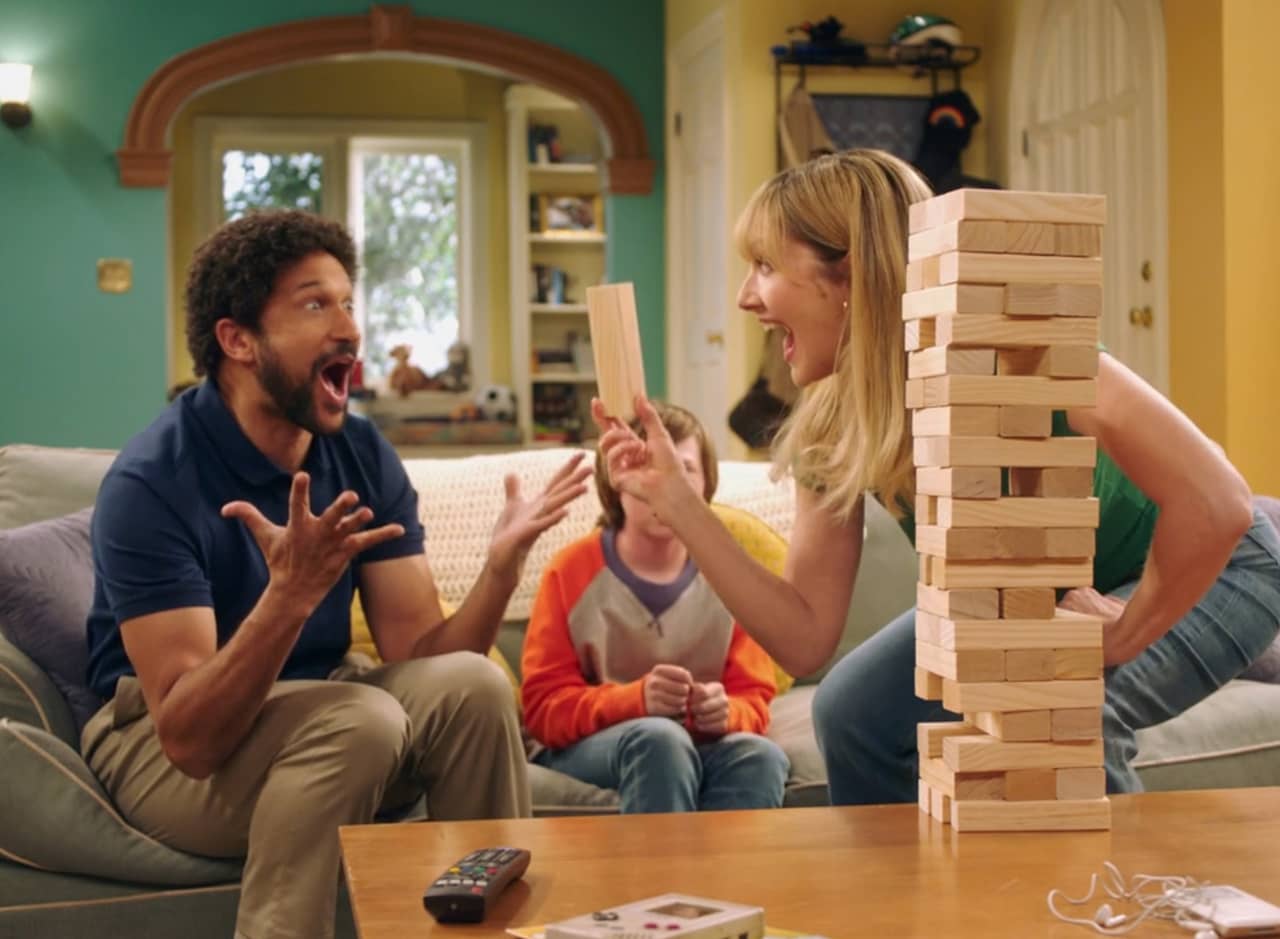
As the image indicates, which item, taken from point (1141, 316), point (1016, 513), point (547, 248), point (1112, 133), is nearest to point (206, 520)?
point (1016, 513)

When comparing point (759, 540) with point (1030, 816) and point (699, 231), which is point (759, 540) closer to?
point (1030, 816)

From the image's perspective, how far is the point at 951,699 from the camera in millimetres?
1484

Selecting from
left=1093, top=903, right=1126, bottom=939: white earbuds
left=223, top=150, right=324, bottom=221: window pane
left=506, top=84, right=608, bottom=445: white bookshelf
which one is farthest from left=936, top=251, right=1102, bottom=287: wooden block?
left=223, top=150, right=324, bottom=221: window pane

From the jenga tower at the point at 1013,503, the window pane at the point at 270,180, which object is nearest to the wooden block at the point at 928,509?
the jenga tower at the point at 1013,503

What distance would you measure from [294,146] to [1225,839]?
8.03 meters

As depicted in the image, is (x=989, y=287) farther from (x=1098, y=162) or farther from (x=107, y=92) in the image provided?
(x=107, y=92)

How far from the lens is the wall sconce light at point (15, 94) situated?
666 centimetres

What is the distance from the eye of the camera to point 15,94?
6.69 m

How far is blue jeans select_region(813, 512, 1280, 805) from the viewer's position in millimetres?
1891

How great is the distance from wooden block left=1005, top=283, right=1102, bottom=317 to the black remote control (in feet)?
2.20

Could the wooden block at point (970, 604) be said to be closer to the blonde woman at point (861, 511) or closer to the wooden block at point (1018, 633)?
the wooden block at point (1018, 633)

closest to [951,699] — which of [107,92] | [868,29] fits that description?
[868,29]

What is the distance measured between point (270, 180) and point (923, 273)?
772cm

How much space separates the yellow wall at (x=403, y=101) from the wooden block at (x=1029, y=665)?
7.48m
